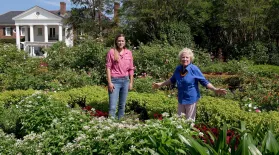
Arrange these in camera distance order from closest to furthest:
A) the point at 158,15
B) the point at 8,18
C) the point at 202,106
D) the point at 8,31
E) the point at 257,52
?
1. the point at 202,106
2. the point at 257,52
3. the point at 158,15
4. the point at 8,31
5. the point at 8,18

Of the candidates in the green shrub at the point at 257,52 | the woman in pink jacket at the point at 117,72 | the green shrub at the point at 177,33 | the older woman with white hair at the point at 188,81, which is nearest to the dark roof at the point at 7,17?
the green shrub at the point at 177,33

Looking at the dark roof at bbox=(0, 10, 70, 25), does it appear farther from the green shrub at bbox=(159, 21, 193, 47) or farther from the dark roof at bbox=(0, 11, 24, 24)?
the green shrub at bbox=(159, 21, 193, 47)

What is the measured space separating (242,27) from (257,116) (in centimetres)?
1429

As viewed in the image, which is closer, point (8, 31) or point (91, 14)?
point (91, 14)

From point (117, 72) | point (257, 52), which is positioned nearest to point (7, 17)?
point (257, 52)

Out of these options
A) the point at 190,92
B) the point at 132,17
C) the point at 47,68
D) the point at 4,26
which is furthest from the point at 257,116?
the point at 4,26

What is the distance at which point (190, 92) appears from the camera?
4785mm

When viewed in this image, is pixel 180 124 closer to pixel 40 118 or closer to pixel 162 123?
pixel 162 123

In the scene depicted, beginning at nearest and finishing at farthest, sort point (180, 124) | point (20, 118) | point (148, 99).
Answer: point (180, 124) → point (20, 118) → point (148, 99)

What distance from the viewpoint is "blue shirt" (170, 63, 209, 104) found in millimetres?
4727

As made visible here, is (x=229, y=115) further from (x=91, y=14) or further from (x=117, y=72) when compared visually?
(x=91, y=14)

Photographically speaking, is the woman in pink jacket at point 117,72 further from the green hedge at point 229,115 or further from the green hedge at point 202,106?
the green hedge at point 229,115

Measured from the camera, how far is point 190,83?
4734mm

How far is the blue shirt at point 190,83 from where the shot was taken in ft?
15.5
